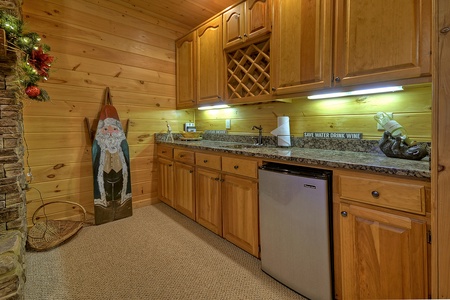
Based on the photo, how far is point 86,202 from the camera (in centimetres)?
260

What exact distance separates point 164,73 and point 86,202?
191cm

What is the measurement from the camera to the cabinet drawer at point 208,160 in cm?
208

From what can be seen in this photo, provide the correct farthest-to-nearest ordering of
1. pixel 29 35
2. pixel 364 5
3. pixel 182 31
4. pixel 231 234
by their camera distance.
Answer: pixel 182 31 → pixel 231 234 → pixel 29 35 → pixel 364 5

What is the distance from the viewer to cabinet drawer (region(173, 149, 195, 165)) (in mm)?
2410

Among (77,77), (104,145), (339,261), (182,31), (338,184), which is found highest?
(182,31)

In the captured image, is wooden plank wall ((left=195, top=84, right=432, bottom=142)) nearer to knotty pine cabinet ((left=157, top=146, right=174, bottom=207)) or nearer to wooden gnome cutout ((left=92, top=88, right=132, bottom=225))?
knotty pine cabinet ((left=157, top=146, right=174, bottom=207))

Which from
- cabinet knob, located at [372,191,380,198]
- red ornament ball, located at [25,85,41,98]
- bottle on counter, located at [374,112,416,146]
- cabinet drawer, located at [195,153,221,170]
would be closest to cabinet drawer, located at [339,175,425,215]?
cabinet knob, located at [372,191,380,198]

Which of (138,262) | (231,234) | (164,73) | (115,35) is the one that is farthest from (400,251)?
(115,35)

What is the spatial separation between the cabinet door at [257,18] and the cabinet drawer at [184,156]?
4.29ft

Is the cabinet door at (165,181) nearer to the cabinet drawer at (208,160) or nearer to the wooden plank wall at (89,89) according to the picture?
the wooden plank wall at (89,89)

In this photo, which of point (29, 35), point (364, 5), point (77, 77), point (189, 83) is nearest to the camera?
point (364, 5)

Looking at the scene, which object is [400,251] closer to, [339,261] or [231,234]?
[339,261]

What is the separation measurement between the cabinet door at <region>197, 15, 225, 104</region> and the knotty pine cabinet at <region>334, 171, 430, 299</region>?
1.72 m

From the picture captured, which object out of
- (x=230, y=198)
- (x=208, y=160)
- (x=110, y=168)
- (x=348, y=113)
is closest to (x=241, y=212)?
(x=230, y=198)
